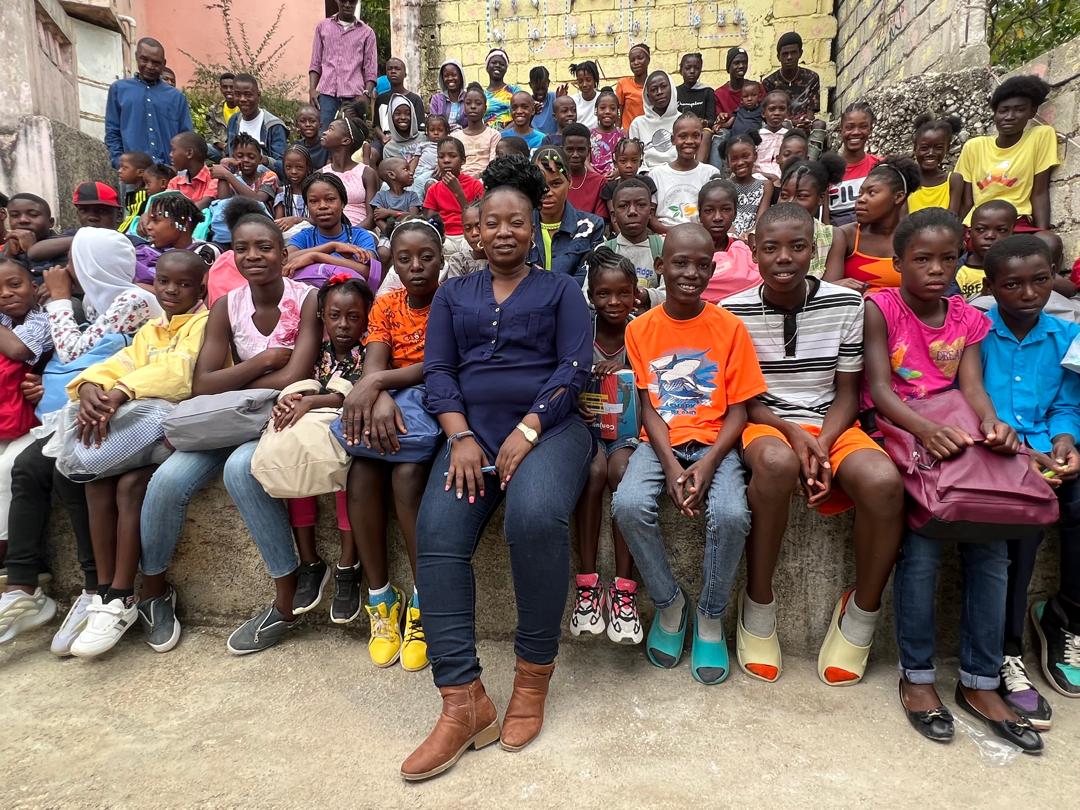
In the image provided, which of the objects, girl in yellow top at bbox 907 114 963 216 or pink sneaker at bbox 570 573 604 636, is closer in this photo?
pink sneaker at bbox 570 573 604 636

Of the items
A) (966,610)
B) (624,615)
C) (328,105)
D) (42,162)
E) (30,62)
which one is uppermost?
(328,105)

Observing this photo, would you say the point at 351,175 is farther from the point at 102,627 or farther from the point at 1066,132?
the point at 1066,132

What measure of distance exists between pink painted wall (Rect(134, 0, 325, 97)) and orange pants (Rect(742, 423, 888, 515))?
12.9 m

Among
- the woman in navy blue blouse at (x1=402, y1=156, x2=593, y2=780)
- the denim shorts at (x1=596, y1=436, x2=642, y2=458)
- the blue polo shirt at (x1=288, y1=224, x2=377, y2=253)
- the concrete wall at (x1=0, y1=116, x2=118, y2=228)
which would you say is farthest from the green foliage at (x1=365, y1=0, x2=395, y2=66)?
the denim shorts at (x1=596, y1=436, x2=642, y2=458)

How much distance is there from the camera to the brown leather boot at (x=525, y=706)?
2.11 metres

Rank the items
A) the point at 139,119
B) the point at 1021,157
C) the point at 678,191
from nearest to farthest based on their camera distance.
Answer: the point at 1021,157 → the point at 678,191 → the point at 139,119

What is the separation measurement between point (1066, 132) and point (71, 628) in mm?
5983

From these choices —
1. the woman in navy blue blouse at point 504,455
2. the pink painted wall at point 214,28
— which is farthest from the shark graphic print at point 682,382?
the pink painted wall at point 214,28

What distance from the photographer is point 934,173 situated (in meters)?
4.69

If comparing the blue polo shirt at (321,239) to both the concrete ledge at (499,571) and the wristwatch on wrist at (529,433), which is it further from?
the wristwatch on wrist at (529,433)

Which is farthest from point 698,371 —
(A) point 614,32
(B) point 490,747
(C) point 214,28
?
(C) point 214,28

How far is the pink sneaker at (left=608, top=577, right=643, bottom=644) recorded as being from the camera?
2.49 meters

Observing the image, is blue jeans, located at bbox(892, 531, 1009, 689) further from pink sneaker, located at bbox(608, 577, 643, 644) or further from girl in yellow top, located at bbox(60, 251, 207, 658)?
girl in yellow top, located at bbox(60, 251, 207, 658)

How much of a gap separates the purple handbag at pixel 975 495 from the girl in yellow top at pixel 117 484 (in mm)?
2927
